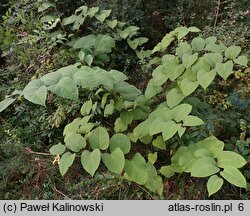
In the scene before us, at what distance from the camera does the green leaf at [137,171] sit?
2.07 metres

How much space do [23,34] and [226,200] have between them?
2.39 m

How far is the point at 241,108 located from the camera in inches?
95.5

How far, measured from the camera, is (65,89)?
1973 millimetres

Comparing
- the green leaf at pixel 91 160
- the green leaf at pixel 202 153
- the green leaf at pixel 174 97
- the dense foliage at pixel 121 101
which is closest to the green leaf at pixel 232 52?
the dense foliage at pixel 121 101

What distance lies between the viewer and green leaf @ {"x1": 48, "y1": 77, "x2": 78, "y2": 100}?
1960 millimetres

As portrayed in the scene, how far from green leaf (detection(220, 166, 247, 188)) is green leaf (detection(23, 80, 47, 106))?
0.98 meters

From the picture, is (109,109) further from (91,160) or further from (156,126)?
(91,160)

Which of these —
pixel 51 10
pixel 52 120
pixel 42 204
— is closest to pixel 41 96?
pixel 42 204

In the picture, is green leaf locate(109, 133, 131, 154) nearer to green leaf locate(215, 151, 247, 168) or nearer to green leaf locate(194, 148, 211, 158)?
green leaf locate(194, 148, 211, 158)

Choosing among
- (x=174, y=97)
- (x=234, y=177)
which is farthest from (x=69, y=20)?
(x=234, y=177)

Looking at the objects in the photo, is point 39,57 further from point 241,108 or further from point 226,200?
point 226,200

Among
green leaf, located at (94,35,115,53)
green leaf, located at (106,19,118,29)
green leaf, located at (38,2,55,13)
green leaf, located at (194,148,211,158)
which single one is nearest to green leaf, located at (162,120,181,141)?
green leaf, located at (194,148,211,158)

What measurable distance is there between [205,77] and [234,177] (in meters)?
0.65

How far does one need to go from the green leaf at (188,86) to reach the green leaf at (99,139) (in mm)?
555
